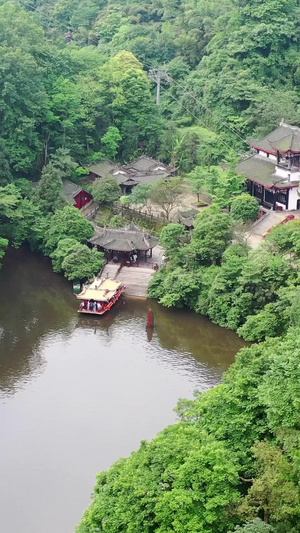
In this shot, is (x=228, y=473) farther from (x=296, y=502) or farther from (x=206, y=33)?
(x=206, y=33)

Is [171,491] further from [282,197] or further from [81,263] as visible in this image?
[282,197]

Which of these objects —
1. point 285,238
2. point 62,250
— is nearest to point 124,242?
point 62,250

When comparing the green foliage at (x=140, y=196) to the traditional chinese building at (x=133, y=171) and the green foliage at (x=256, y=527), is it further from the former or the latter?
the green foliage at (x=256, y=527)

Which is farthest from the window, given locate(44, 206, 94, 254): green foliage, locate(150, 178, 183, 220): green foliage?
locate(44, 206, 94, 254): green foliage

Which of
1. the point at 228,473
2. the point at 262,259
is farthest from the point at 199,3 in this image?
the point at 228,473

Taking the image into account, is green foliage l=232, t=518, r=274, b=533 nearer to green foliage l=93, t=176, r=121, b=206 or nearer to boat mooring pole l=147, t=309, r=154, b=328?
boat mooring pole l=147, t=309, r=154, b=328
